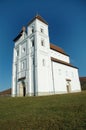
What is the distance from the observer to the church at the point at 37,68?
26547 millimetres

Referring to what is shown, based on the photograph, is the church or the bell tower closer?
the bell tower

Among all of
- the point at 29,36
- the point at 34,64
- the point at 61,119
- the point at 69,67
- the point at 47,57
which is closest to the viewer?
the point at 61,119

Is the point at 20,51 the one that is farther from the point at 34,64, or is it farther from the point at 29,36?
the point at 34,64

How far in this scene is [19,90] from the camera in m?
29.9

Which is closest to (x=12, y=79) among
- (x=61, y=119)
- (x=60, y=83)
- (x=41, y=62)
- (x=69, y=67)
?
(x=41, y=62)

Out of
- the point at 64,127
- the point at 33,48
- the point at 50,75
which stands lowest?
the point at 64,127

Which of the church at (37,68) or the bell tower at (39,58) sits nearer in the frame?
the bell tower at (39,58)

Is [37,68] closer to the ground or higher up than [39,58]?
closer to the ground

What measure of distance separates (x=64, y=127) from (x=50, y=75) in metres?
22.1

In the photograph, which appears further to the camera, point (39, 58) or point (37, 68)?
point (39, 58)

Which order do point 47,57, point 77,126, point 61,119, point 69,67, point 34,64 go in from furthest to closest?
point 69,67 < point 47,57 < point 34,64 < point 61,119 < point 77,126

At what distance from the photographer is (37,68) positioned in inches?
1028

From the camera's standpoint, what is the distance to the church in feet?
87.1

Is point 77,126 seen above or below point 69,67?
below
